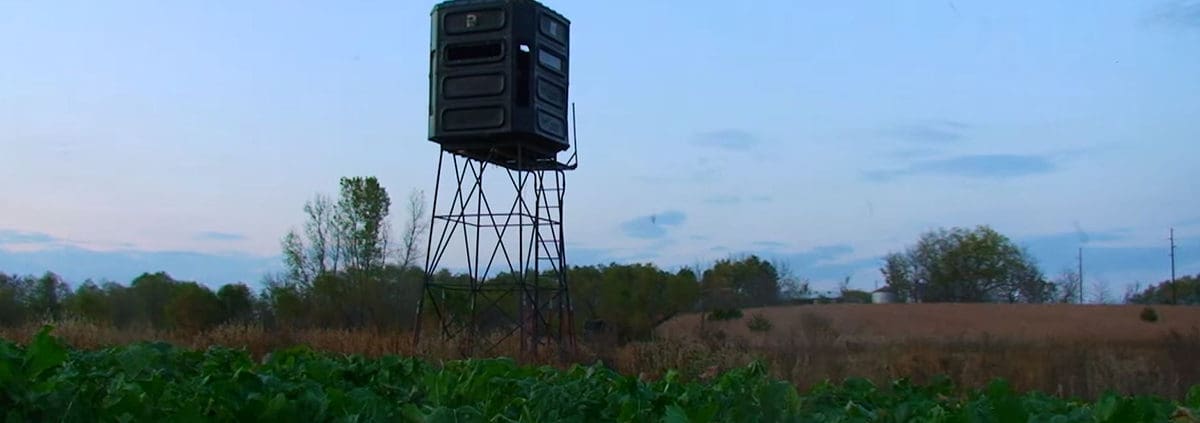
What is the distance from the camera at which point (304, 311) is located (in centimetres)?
4431

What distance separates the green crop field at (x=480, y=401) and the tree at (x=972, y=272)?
74.3m

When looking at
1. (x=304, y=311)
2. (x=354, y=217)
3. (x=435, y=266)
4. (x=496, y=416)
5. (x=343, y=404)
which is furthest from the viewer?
(x=354, y=217)

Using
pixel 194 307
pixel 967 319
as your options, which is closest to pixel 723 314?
pixel 967 319

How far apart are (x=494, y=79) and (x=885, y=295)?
5694 cm

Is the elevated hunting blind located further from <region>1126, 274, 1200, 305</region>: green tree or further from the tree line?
<region>1126, 274, 1200, 305</region>: green tree

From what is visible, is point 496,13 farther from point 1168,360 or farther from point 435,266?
point 1168,360

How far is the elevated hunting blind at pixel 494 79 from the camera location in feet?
77.2

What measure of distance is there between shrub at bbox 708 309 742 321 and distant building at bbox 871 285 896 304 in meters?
24.5

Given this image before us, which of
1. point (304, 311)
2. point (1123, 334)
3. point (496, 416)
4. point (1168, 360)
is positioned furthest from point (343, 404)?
point (1123, 334)

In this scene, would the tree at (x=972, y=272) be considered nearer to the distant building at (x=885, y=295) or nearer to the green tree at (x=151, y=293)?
the distant building at (x=885, y=295)

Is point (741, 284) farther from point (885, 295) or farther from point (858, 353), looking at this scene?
point (858, 353)

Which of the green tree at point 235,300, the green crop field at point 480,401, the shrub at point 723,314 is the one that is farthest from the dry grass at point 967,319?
the green crop field at point 480,401

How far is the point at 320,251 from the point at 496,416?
167 ft

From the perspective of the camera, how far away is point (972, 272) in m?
76.2
